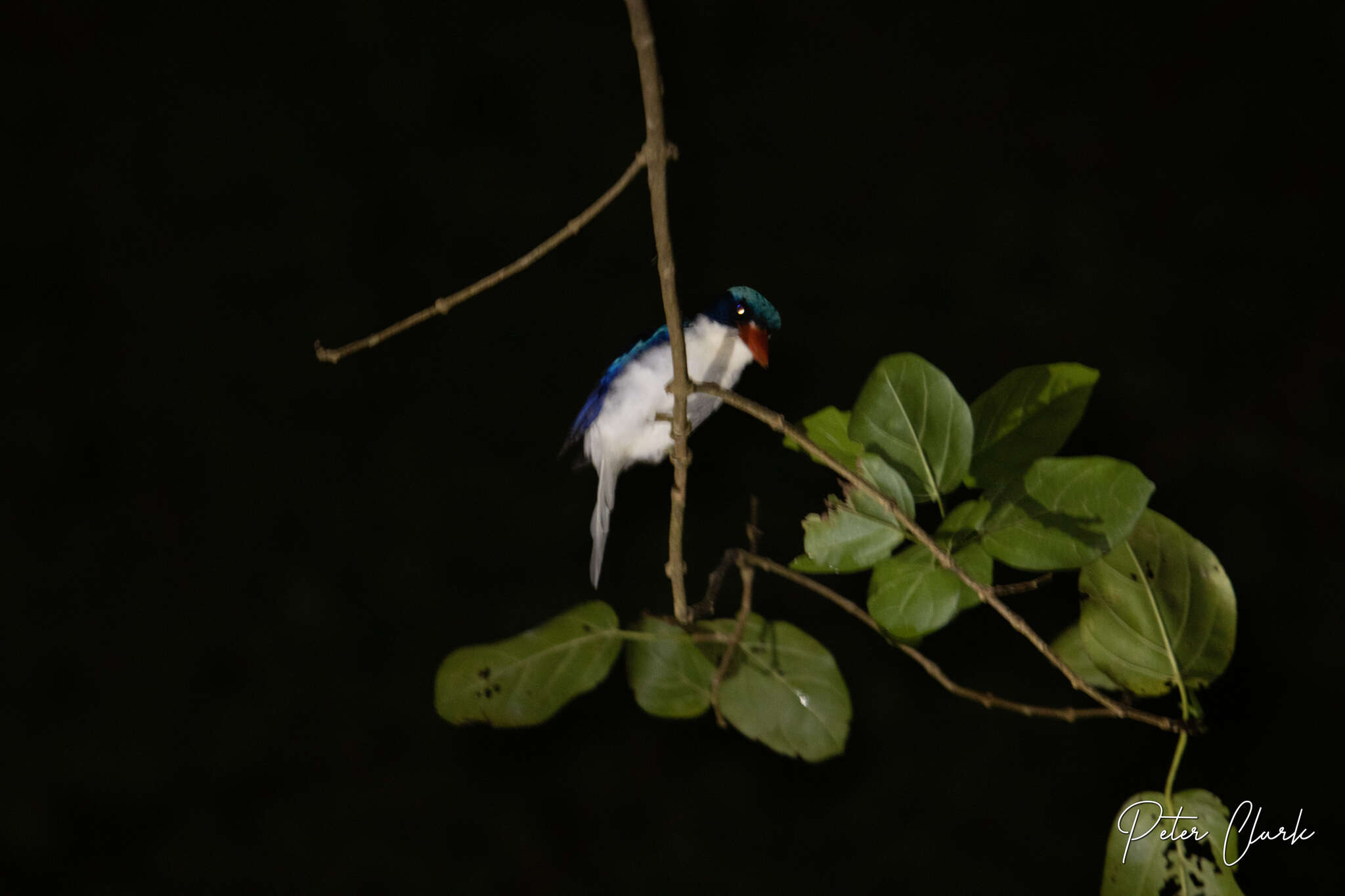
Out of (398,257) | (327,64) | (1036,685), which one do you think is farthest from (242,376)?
(1036,685)

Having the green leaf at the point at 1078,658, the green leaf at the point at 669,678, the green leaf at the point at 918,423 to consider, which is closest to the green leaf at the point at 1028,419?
the green leaf at the point at 918,423

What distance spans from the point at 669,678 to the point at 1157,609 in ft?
1.32

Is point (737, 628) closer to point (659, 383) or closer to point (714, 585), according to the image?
point (714, 585)

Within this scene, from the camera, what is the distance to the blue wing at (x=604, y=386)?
82cm

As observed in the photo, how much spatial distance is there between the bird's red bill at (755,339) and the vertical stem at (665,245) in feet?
0.37

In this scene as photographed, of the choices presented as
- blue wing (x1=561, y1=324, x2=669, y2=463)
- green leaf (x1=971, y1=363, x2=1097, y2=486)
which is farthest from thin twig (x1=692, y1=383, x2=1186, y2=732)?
blue wing (x1=561, y1=324, x2=669, y2=463)

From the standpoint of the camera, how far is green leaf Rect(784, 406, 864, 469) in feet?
2.09

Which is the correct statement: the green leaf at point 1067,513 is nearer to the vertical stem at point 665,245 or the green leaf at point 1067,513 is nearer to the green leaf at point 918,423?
the green leaf at point 918,423

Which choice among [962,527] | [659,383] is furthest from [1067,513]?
[659,383]

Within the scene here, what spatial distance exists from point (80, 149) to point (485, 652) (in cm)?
77

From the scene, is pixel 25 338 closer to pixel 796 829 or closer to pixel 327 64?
pixel 327 64

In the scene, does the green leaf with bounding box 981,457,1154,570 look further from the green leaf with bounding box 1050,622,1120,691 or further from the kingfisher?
the kingfisher

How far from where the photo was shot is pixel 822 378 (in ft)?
3.13

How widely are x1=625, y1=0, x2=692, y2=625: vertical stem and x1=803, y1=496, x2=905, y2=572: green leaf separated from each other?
0.14 m
